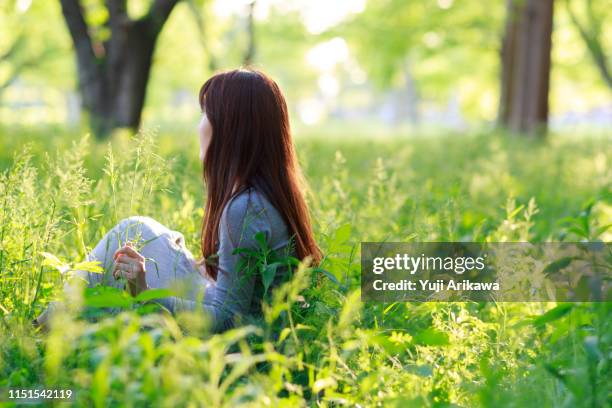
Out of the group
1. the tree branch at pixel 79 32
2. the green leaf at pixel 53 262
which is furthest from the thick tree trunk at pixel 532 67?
the green leaf at pixel 53 262

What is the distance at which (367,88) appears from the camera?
84.1 m

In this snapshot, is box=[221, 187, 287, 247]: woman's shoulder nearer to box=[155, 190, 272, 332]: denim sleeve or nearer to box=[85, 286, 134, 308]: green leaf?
box=[155, 190, 272, 332]: denim sleeve

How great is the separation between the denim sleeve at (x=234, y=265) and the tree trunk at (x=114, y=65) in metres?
6.46

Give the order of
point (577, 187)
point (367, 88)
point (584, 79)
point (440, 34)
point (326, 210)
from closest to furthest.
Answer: point (326, 210)
point (577, 187)
point (440, 34)
point (584, 79)
point (367, 88)

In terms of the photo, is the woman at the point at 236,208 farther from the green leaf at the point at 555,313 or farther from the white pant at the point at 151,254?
the green leaf at the point at 555,313

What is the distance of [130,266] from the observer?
8.23ft

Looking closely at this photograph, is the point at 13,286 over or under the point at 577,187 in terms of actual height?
under

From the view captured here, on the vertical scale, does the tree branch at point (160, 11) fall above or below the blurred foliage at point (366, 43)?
below

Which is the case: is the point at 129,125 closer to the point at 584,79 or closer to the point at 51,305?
the point at 51,305

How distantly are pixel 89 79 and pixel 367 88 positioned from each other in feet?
251

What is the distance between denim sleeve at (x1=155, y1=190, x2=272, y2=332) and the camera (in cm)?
256

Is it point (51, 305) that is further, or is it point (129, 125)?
point (129, 125)

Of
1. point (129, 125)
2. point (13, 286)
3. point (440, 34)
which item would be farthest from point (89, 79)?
point (440, 34)

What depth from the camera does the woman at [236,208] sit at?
2598 mm
